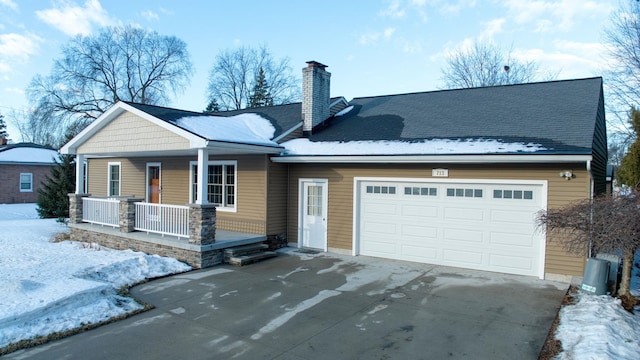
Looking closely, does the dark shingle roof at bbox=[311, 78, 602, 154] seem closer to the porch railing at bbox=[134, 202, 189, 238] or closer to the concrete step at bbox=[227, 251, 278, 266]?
the concrete step at bbox=[227, 251, 278, 266]

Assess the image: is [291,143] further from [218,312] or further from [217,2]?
[217,2]

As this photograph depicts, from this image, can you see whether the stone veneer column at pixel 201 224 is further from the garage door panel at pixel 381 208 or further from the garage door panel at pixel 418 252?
the garage door panel at pixel 418 252

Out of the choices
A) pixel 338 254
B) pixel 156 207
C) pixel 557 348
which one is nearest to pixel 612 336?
pixel 557 348

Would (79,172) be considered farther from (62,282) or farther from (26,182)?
(26,182)

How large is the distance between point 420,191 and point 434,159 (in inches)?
44.3

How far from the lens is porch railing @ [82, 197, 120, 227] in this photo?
40.1 feet

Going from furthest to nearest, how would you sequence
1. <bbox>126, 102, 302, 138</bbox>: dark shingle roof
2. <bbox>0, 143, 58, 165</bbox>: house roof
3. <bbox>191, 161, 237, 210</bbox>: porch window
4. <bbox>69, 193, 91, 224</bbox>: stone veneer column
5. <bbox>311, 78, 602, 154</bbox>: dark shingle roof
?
<bbox>0, 143, 58, 165</bbox>: house roof
<bbox>69, 193, 91, 224</bbox>: stone veneer column
<bbox>191, 161, 237, 210</bbox>: porch window
<bbox>126, 102, 302, 138</bbox>: dark shingle roof
<bbox>311, 78, 602, 154</bbox>: dark shingle roof

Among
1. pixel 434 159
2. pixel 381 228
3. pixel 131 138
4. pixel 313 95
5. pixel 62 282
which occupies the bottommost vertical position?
pixel 62 282

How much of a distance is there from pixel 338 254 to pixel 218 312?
489 centimetres

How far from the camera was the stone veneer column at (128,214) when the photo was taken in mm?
11485

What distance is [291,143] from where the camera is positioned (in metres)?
12.0

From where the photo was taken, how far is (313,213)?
1161 cm

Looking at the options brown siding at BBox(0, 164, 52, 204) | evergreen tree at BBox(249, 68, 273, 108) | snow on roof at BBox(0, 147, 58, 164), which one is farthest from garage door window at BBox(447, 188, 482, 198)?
evergreen tree at BBox(249, 68, 273, 108)

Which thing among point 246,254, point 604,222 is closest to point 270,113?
point 246,254
